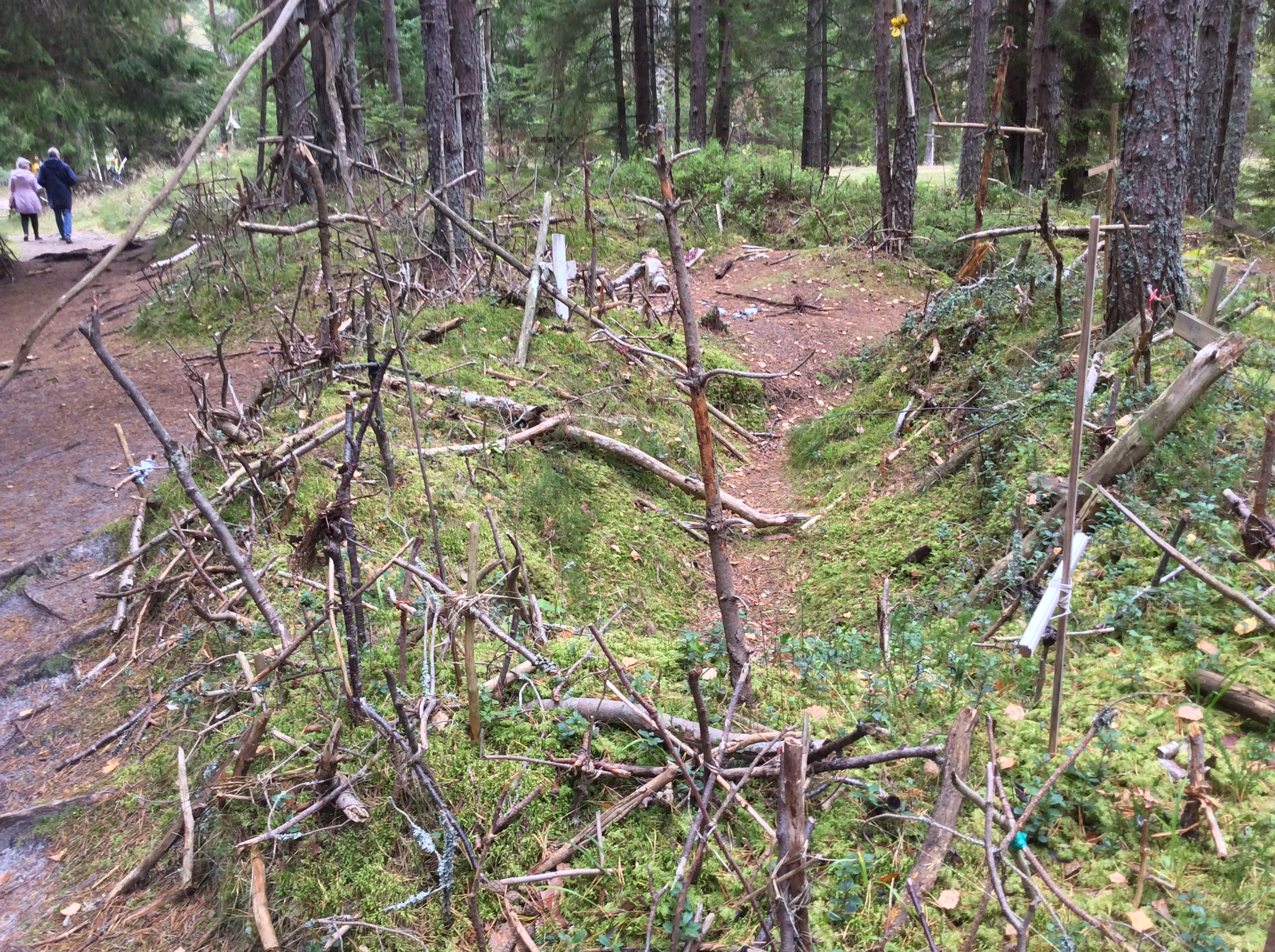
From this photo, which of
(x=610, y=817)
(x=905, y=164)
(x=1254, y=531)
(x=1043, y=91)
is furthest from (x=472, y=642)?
(x=1043, y=91)

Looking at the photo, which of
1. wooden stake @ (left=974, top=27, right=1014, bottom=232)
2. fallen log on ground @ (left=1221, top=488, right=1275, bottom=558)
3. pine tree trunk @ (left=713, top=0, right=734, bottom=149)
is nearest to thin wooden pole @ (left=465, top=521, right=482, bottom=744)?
fallen log on ground @ (left=1221, top=488, right=1275, bottom=558)

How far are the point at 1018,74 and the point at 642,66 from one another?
8193mm

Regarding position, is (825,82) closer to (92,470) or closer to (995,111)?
(995,111)

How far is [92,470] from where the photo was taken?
6.56 meters

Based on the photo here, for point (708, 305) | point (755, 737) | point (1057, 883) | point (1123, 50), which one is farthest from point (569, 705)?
point (1123, 50)

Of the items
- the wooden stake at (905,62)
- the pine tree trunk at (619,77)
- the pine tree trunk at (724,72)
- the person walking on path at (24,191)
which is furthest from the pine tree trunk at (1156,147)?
the person walking on path at (24,191)

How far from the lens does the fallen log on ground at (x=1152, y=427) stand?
13.7 feet

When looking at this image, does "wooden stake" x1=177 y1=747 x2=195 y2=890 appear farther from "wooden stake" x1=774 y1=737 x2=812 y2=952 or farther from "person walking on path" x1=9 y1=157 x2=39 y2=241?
"person walking on path" x1=9 y1=157 x2=39 y2=241

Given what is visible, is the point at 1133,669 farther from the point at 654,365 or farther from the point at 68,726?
the point at 654,365

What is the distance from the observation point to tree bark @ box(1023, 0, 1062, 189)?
48.5 ft

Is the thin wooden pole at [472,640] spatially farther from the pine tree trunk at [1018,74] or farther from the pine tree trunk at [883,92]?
the pine tree trunk at [1018,74]

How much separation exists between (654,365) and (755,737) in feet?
18.3

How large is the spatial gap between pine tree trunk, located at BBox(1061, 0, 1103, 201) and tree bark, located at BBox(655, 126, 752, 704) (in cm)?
1615

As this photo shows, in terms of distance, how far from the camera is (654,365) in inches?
315
